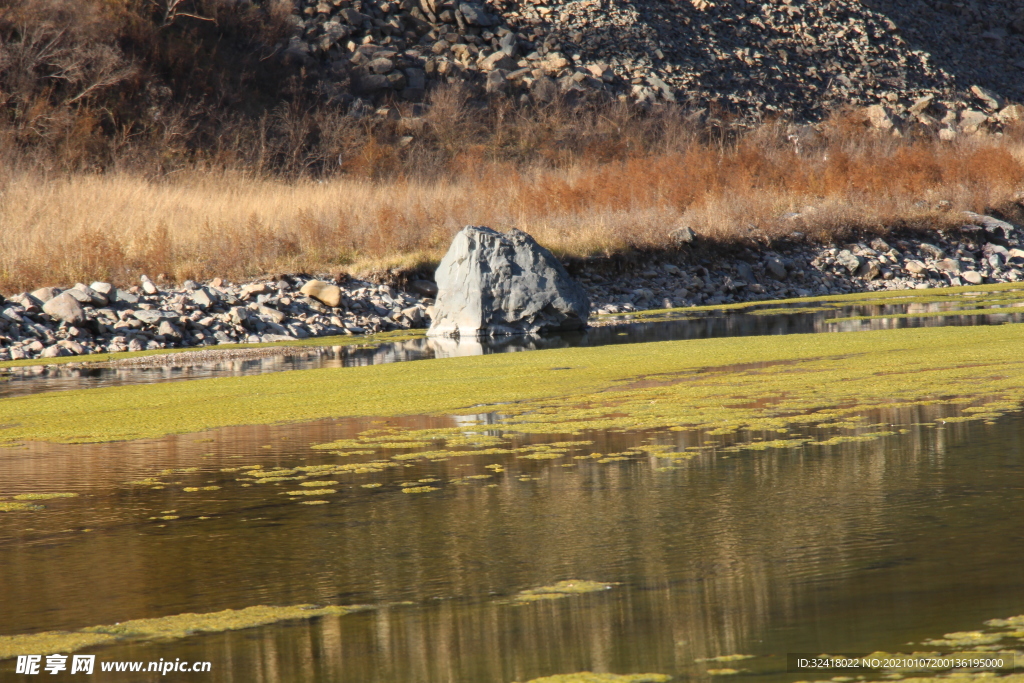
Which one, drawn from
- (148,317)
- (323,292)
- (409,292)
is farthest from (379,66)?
(148,317)

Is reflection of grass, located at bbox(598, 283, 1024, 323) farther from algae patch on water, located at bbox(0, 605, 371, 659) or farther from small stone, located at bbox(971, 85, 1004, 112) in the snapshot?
small stone, located at bbox(971, 85, 1004, 112)

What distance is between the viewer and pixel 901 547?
3.19m

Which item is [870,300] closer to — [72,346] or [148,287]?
[148,287]

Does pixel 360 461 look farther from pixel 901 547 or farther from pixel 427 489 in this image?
pixel 901 547

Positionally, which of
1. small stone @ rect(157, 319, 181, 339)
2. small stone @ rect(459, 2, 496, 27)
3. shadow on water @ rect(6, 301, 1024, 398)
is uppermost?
small stone @ rect(459, 2, 496, 27)

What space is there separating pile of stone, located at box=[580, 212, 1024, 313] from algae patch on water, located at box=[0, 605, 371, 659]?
15381 mm

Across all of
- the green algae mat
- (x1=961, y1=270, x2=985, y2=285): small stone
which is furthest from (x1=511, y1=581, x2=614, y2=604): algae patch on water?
(x1=961, y1=270, x2=985, y2=285): small stone

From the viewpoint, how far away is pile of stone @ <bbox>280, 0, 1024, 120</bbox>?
34438 mm

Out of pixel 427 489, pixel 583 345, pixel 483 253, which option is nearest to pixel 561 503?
pixel 427 489

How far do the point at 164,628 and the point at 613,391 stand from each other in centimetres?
495

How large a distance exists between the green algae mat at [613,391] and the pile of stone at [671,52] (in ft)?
79.8

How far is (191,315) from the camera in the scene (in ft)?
49.7

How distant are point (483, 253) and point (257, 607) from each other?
11.8 m

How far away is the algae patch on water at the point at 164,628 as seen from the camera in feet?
Result: 8.79
